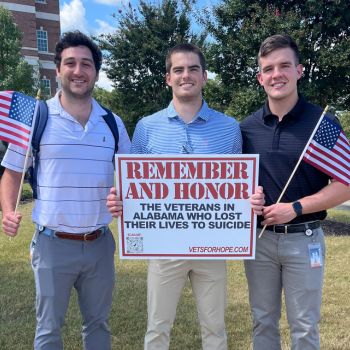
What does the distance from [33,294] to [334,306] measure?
12.2 ft

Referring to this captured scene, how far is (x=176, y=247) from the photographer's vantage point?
3209mm

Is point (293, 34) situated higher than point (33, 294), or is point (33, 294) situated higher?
point (293, 34)

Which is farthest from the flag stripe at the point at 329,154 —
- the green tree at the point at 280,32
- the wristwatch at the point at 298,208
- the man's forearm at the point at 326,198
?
the green tree at the point at 280,32

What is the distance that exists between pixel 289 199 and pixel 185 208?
75cm

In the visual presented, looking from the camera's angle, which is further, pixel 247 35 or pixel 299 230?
pixel 247 35

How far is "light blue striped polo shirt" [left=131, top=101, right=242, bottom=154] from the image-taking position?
3.19m

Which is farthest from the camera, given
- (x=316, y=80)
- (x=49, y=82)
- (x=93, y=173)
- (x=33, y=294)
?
(x=49, y=82)

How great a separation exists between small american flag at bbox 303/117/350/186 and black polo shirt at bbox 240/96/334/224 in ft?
0.27

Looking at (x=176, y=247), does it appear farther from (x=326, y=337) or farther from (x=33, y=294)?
(x=33, y=294)

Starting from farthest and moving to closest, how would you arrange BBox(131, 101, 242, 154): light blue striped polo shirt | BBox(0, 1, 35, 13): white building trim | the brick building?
the brick building, BBox(0, 1, 35, 13): white building trim, BBox(131, 101, 242, 154): light blue striped polo shirt

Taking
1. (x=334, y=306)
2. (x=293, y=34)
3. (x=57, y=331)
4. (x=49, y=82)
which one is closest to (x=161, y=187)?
(x=57, y=331)

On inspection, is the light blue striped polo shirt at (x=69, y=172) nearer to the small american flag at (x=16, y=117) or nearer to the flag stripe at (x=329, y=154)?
the small american flag at (x=16, y=117)

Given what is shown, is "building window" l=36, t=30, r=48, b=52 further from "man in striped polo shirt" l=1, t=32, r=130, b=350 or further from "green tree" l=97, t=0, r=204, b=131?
"man in striped polo shirt" l=1, t=32, r=130, b=350

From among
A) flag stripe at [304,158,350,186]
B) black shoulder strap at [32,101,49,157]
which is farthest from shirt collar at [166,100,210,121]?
black shoulder strap at [32,101,49,157]
